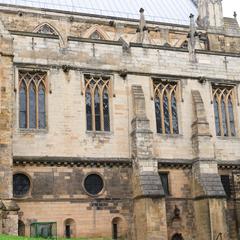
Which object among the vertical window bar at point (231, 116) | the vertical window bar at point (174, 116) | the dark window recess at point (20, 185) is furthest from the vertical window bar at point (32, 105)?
the vertical window bar at point (231, 116)

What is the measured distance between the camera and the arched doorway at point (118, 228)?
23219 mm

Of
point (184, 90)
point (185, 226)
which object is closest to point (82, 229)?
point (185, 226)

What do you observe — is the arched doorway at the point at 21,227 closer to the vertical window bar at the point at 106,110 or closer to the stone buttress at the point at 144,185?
the stone buttress at the point at 144,185

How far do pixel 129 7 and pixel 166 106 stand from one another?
12.3 meters

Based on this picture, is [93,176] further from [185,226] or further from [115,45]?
[115,45]

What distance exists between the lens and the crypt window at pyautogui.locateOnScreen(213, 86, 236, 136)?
26.8m

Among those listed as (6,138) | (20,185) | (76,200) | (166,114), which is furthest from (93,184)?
(166,114)

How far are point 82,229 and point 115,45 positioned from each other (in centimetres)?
889

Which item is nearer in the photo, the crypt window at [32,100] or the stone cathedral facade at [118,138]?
the stone cathedral facade at [118,138]

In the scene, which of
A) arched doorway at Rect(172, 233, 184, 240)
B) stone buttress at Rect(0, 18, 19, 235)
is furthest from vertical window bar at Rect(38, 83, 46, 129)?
arched doorway at Rect(172, 233, 184, 240)

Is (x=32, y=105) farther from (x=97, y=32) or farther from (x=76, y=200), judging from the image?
(x=97, y=32)

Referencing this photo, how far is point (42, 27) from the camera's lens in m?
31.7

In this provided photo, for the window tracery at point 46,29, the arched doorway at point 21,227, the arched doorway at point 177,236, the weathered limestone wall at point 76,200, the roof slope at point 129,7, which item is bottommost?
the arched doorway at point 177,236

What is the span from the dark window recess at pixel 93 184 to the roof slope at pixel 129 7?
1377 cm
